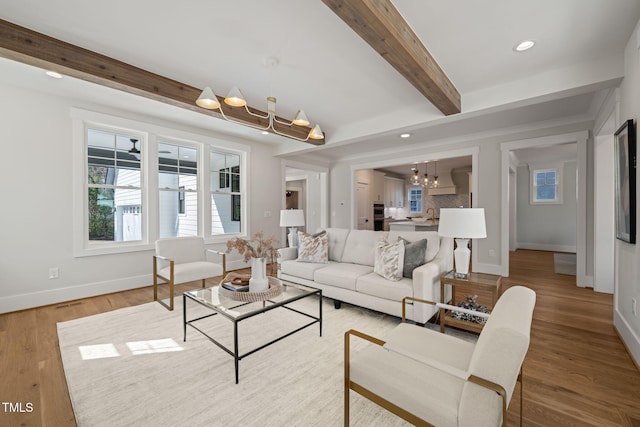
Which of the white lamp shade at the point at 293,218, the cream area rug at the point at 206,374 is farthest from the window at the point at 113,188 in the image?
the white lamp shade at the point at 293,218

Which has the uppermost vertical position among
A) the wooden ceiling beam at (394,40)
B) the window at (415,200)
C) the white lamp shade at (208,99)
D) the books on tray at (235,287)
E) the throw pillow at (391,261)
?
the wooden ceiling beam at (394,40)

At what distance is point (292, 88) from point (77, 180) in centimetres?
305

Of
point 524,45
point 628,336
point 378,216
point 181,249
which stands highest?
point 524,45

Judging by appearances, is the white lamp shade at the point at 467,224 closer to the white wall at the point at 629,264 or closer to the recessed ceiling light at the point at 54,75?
the white wall at the point at 629,264

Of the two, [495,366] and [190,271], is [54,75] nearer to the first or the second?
[190,271]

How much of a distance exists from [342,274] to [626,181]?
Answer: 8.50 ft

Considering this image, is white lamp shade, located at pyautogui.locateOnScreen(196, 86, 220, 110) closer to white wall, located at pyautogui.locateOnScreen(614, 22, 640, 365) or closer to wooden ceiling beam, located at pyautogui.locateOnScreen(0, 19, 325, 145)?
wooden ceiling beam, located at pyautogui.locateOnScreen(0, 19, 325, 145)

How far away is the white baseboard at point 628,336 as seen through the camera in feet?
6.79

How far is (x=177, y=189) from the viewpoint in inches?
181

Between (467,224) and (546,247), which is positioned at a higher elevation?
(467,224)

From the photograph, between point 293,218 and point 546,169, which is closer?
point 293,218

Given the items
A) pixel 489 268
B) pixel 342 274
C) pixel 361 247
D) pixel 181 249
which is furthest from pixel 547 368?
pixel 181 249

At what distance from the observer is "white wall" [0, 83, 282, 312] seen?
3.12 metres

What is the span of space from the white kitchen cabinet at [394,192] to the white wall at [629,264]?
642cm
